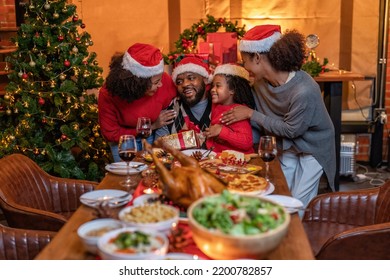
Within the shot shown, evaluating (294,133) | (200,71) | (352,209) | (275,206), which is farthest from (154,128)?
(275,206)

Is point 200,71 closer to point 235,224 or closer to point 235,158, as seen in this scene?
point 235,158

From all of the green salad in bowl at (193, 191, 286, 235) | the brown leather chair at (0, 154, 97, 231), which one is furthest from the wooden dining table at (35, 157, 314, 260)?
the brown leather chair at (0, 154, 97, 231)

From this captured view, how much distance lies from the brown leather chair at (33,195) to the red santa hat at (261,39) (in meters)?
1.19

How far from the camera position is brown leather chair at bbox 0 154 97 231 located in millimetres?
2270

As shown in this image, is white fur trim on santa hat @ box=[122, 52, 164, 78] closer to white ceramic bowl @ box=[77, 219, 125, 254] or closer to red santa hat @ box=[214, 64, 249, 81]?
red santa hat @ box=[214, 64, 249, 81]

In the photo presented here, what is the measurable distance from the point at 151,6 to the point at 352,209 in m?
3.91

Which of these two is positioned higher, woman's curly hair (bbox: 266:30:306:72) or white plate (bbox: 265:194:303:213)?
woman's curly hair (bbox: 266:30:306:72)

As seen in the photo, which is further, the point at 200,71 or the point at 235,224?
the point at 200,71

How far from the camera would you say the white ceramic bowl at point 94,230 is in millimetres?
1512

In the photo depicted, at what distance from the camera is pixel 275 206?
1.54 meters

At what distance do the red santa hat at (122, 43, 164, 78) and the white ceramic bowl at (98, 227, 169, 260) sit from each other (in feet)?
5.42

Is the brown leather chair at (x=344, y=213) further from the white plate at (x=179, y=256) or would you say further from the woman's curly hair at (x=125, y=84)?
the woman's curly hair at (x=125, y=84)

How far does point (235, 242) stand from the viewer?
4.47ft

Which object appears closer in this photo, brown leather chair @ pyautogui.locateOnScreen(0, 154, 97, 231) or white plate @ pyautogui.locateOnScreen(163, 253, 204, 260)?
white plate @ pyautogui.locateOnScreen(163, 253, 204, 260)
